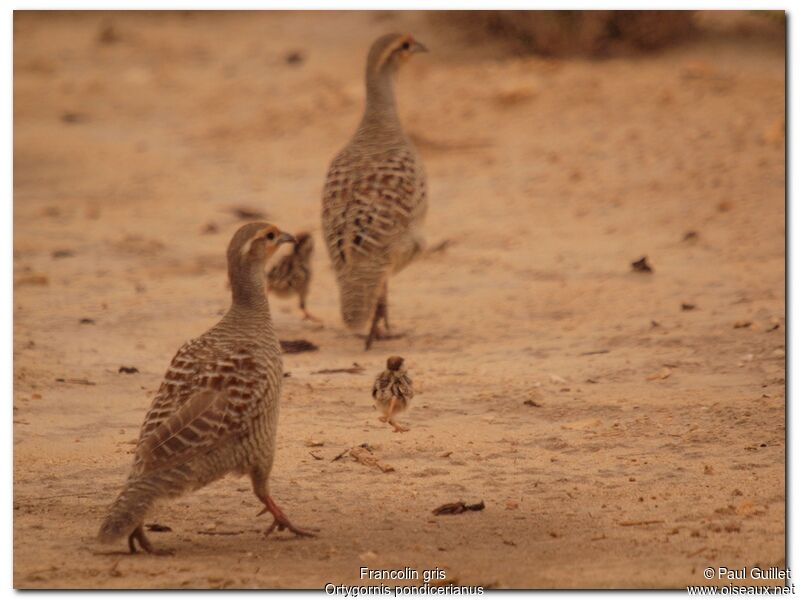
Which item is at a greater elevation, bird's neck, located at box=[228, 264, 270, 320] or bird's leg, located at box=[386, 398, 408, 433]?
bird's neck, located at box=[228, 264, 270, 320]

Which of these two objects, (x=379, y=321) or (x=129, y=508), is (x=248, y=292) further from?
(x=379, y=321)

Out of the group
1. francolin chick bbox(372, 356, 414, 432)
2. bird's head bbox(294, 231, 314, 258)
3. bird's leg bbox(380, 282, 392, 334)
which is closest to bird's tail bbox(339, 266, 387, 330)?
bird's leg bbox(380, 282, 392, 334)

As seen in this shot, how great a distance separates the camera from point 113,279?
11516 mm

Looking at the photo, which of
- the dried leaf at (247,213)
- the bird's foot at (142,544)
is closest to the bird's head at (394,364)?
the bird's foot at (142,544)

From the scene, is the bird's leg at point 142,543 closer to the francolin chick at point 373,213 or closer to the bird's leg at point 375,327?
the francolin chick at point 373,213

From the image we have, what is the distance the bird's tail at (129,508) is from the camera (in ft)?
18.1

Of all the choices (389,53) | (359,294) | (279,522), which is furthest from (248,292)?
(389,53)

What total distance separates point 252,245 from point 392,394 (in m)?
1.49

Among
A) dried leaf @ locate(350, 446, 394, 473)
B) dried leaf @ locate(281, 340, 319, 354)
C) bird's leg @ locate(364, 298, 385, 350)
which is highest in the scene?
bird's leg @ locate(364, 298, 385, 350)

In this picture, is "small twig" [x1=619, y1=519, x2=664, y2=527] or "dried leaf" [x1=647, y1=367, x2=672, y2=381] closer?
"small twig" [x1=619, y1=519, x2=664, y2=527]

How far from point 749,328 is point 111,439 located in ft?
13.8

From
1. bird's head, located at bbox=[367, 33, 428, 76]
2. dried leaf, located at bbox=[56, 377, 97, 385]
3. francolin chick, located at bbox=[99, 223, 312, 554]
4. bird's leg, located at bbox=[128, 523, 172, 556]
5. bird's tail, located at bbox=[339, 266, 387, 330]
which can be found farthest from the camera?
bird's head, located at bbox=[367, 33, 428, 76]

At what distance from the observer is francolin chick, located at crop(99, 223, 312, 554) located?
18.6 ft

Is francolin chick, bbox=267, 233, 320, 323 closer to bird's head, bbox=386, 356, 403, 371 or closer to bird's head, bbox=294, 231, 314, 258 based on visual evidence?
bird's head, bbox=294, 231, 314, 258
